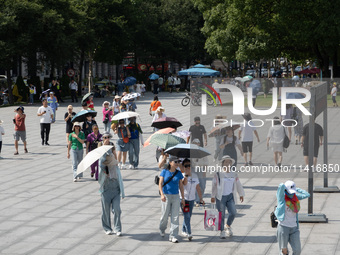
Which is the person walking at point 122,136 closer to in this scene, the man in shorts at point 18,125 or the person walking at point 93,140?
the person walking at point 93,140

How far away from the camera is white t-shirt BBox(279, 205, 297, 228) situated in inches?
357

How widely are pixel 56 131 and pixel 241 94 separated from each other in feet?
59.9

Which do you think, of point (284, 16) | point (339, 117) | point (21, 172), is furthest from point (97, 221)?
point (284, 16)

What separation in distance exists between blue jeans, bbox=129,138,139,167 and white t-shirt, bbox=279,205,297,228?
9.34 meters

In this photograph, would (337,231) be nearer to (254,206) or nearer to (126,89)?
(254,206)

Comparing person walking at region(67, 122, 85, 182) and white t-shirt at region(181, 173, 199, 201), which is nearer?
white t-shirt at region(181, 173, 199, 201)

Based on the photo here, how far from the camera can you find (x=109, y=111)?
2403cm

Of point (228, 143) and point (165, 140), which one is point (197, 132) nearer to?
point (228, 143)

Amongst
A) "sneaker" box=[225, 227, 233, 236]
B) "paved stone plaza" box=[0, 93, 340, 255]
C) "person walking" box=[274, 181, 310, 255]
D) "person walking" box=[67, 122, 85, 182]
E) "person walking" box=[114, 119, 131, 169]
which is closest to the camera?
"person walking" box=[274, 181, 310, 255]

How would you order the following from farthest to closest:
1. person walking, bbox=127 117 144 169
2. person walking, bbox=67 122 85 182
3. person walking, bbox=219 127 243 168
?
person walking, bbox=127 117 144 169 < person walking, bbox=67 122 85 182 < person walking, bbox=219 127 243 168

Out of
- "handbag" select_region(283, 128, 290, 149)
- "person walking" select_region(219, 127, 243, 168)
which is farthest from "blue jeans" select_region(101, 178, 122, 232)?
"handbag" select_region(283, 128, 290, 149)

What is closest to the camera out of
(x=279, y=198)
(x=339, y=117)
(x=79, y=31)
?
(x=279, y=198)

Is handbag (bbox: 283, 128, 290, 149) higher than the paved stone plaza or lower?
higher

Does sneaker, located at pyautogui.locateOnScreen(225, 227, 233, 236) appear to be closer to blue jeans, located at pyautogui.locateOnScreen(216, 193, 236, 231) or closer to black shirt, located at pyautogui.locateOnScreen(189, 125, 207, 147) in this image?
blue jeans, located at pyautogui.locateOnScreen(216, 193, 236, 231)
